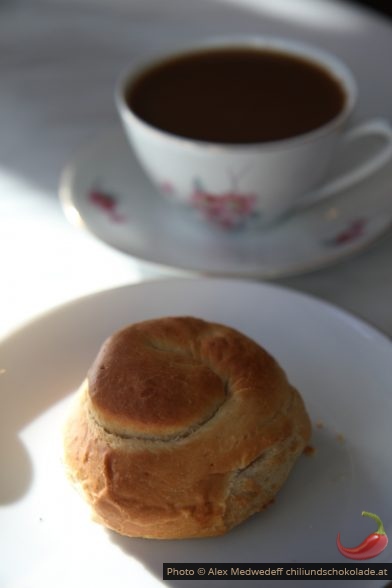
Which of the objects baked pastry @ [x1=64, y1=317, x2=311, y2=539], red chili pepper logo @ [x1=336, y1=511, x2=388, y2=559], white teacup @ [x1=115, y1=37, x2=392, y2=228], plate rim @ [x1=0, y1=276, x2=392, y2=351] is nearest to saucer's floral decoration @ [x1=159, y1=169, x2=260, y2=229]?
white teacup @ [x1=115, y1=37, x2=392, y2=228]

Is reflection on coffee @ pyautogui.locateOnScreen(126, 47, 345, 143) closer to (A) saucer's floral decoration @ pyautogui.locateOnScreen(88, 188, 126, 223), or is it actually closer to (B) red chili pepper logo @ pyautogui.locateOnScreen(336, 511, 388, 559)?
(A) saucer's floral decoration @ pyautogui.locateOnScreen(88, 188, 126, 223)

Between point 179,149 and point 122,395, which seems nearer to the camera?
point 122,395

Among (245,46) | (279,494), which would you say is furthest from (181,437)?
(245,46)

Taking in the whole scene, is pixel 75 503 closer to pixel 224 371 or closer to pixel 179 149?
pixel 224 371

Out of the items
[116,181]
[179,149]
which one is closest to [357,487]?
[179,149]

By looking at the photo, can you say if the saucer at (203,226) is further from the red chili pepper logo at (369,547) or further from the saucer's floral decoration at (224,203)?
the red chili pepper logo at (369,547)

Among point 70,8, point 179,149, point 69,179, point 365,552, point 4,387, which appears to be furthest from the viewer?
point 70,8

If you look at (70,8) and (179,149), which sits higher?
(179,149)

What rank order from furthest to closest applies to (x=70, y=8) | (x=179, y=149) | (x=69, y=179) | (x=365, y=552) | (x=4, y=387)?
1. (x=70, y=8)
2. (x=69, y=179)
3. (x=179, y=149)
4. (x=4, y=387)
5. (x=365, y=552)
